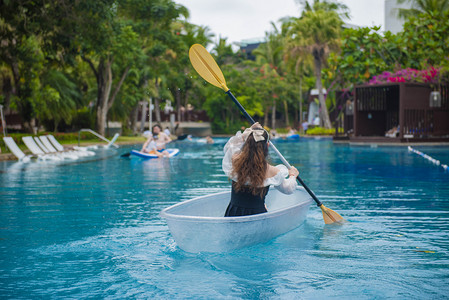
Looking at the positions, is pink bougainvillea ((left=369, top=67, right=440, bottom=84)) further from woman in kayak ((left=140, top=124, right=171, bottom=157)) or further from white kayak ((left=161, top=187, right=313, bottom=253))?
white kayak ((left=161, top=187, right=313, bottom=253))

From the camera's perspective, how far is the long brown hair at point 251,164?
20.0 feet

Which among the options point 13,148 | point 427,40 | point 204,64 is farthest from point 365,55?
point 204,64

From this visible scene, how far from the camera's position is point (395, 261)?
5.87 meters

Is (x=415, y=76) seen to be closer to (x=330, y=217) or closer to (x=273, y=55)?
(x=330, y=217)

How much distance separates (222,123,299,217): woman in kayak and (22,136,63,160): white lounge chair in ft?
51.6

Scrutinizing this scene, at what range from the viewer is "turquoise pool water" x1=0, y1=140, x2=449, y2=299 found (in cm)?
503

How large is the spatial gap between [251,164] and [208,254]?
1121 mm

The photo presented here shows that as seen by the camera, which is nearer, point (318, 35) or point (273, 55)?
point (318, 35)

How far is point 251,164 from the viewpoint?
6.08 meters

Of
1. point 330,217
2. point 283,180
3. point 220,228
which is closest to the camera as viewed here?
point 220,228

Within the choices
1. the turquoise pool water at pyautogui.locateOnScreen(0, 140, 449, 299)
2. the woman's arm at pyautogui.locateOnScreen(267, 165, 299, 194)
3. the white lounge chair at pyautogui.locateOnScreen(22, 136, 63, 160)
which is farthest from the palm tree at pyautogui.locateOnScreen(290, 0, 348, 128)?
the woman's arm at pyautogui.locateOnScreen(267, 165, 299, 194)

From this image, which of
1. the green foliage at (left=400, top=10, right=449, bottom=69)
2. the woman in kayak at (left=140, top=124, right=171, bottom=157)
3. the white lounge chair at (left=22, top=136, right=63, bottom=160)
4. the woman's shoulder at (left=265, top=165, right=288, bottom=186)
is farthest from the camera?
the green foliage at (left=400, top=10, right=449, bottom=69)

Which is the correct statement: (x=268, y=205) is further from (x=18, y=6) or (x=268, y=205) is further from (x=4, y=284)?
(x=18, y=6)

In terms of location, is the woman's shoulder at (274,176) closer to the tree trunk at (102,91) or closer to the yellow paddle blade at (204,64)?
the yellow paddle blade at (204,64)
